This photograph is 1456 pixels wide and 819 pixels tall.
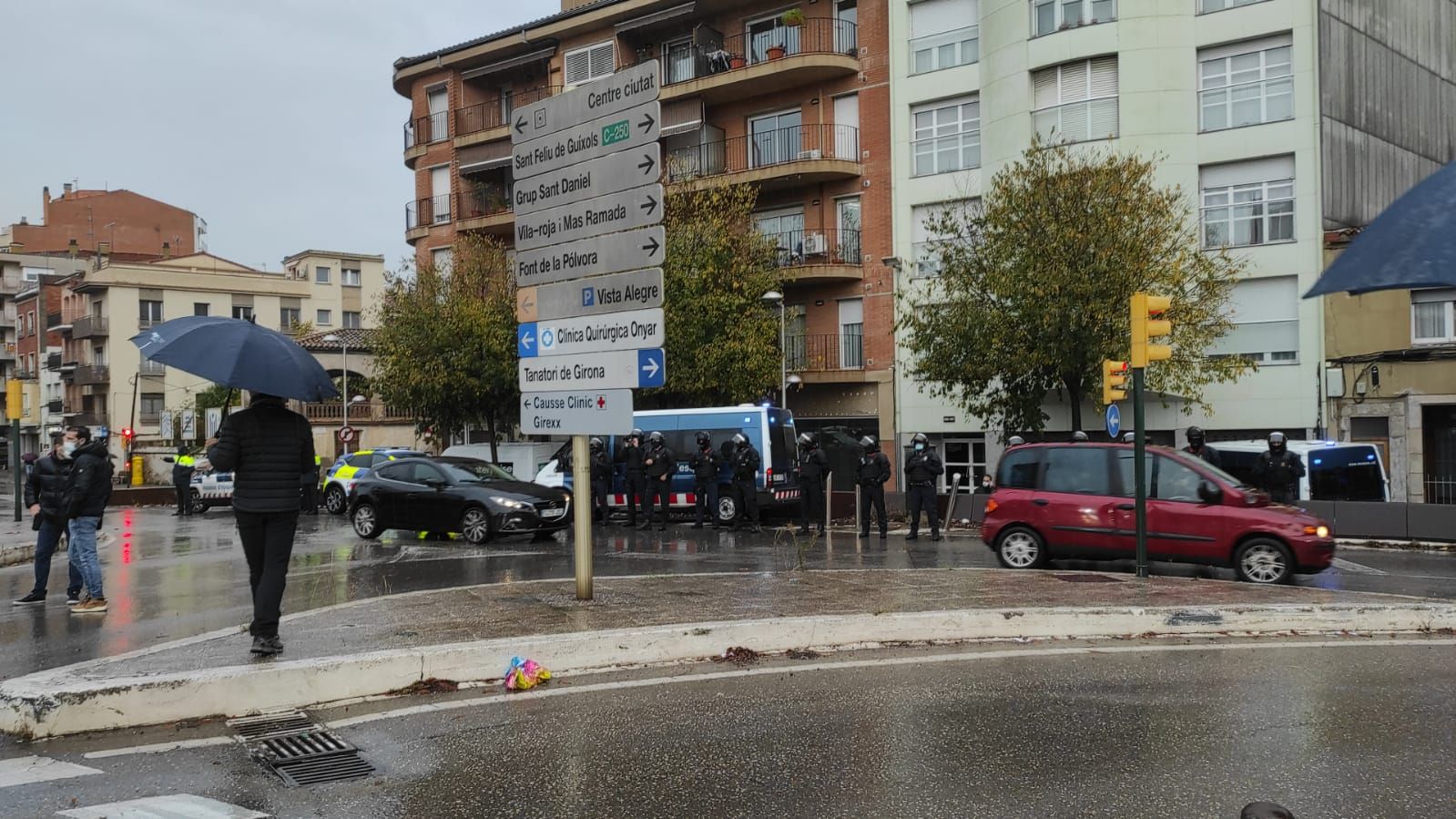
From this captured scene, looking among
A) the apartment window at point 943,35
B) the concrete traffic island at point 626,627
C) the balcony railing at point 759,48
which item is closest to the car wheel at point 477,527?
the concrete traffic island at point 626,627

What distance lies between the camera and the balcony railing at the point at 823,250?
103 feet

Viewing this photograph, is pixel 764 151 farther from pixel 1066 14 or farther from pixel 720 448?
pixel 720 448

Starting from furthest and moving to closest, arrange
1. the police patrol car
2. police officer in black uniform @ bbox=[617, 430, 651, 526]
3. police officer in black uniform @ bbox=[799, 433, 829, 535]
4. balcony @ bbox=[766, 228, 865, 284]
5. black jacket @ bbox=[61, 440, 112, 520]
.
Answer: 1. balcony @ bbox=[766, 228, 865, 284]
2. the police patrol car
3. police officer in black uniform @ bbox=[617, 430, 651, 526]
4. police officer in black uniform @ bbox=[799, 433, 829, 535]
5. black jacket @ bbox=[61, 440, 112, 520]

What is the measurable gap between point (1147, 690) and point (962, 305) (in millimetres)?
17770

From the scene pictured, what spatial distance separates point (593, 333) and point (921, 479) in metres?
9.82

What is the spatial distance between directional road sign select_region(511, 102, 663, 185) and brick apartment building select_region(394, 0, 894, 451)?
20.0 m

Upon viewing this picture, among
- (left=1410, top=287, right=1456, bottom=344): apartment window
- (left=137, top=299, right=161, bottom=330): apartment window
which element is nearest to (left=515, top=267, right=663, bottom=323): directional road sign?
(left=1410, top=287, right=1456, bottom=344): apartment window

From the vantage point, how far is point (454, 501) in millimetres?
17719

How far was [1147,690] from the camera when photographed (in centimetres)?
654

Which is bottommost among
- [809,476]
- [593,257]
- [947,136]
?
[809,476]

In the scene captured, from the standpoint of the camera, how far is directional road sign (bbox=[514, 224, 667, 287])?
884cm

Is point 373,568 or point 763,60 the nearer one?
point 373,568

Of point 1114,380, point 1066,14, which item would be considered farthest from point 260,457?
point 1066,14

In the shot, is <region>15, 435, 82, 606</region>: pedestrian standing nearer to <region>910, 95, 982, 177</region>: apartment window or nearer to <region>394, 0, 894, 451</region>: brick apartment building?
<region>394, 0, 894, 451</region>: brick apartment building
